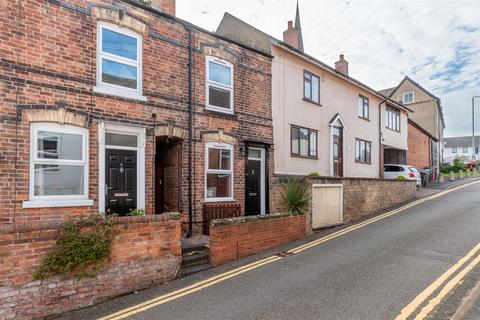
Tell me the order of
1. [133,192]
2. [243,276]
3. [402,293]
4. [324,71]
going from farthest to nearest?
[324,71], [133,192], [243,276], [402,293]

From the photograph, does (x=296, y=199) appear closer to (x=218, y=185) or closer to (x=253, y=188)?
(x=253, y=188)

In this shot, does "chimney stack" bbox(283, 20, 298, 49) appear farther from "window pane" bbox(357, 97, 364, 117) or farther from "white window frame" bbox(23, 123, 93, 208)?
"white window frame" bbox(23, 123, 93, 208)

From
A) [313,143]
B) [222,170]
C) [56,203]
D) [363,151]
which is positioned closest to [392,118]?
[363,151]

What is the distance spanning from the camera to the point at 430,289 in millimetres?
5641

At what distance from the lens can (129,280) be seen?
616cm

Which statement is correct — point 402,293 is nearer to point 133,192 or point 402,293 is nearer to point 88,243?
point 88,243

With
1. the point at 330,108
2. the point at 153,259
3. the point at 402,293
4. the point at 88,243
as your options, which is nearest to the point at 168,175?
the point at 153,259

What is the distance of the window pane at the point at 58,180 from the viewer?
288 inches

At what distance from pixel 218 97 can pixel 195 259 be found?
18.8 ft

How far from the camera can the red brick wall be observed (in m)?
28.1

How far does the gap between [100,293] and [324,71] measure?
563 inches

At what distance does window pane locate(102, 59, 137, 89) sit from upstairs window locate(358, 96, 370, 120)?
14528 mm

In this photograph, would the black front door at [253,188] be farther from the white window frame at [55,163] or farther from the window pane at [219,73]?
the white window frame at [55,163]

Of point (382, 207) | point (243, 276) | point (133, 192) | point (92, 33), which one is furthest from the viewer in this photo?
point (382, 207)
